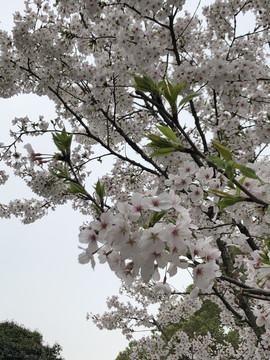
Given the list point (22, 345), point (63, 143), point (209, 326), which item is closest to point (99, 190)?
point (63, 143)

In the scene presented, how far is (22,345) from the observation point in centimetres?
1634

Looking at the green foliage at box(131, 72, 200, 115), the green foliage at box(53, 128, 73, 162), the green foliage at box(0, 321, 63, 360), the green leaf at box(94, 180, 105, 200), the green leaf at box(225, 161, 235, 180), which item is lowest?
the green leaf at box(94, 180, 105, 200)

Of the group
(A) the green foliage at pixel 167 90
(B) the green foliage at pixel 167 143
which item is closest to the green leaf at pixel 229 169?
(B) the green foliage at pixel 167 143

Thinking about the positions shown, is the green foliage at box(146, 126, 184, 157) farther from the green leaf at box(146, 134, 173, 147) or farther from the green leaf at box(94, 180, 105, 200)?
the green leaf at box(94, 180, 105, 200)

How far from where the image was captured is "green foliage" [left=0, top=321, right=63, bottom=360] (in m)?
15.9

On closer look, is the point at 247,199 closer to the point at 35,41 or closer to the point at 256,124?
the point at 256,124

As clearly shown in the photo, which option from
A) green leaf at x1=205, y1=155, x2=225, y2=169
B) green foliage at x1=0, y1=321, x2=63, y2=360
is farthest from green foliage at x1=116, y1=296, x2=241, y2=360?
green leaf at x1=205, y1=155, x2=225, y2=169

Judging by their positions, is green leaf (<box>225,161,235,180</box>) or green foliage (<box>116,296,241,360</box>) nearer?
green leaf (<box>225,161,235,180</box>)

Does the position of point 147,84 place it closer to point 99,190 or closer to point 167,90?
point 167,90

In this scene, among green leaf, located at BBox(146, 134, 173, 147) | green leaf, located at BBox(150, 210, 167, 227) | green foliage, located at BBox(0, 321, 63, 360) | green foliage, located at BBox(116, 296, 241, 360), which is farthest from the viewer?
green foliage, located at BBox(116, 296, 241, 360)

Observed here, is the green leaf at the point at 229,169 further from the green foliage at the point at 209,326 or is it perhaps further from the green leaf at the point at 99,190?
the green foliage at the point at 209,326

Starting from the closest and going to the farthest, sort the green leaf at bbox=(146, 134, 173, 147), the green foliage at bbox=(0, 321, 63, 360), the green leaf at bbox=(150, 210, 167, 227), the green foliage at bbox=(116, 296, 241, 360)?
the green leaf at bbox=(150, 210, 167, 227) → the green leaf at bbox=(146, 134, 173, 147) → the green foliage at bbox=(0, 321, 63, 360) → the green foliage at bbox=(116, 296, 241, 360)

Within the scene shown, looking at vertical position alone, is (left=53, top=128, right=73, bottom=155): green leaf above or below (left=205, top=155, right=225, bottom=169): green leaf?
below

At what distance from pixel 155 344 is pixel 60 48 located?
9097 millimetres
